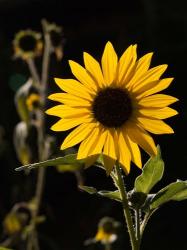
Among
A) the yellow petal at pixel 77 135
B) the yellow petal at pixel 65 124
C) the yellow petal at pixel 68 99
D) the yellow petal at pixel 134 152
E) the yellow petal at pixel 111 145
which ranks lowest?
the yellow petal at pixel 134 152

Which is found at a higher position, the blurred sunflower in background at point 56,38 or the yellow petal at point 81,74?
the blurred sunflower in background at point 56,38

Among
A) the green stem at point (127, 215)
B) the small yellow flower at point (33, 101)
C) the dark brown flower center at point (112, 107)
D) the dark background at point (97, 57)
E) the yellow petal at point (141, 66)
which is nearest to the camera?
the green stem at point (127, 215)

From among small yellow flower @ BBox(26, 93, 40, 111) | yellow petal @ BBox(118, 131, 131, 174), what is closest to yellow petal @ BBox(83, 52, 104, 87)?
yellow petal @ BBox(118, 131, 131, 174)

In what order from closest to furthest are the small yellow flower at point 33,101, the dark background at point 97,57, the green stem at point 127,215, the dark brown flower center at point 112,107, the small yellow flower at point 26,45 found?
the green stem at point 127,215
the dark brown flower center at point 112,107
the small yellow flower at point 33,101
the small yellow flower at point 26,45
the dark background at point 97,57

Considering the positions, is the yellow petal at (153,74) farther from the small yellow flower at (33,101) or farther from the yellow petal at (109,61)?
the small yellow flower at (33,101)

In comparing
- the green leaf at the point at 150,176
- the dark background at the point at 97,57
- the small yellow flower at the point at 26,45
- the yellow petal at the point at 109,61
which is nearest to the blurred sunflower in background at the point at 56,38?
the small yellow flower at the point at 26,45

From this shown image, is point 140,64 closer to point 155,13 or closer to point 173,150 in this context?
point 173,150

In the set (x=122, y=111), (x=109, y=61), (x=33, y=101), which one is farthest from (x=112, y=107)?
(x=33, y=101)

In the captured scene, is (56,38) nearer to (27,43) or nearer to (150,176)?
(27,43)
